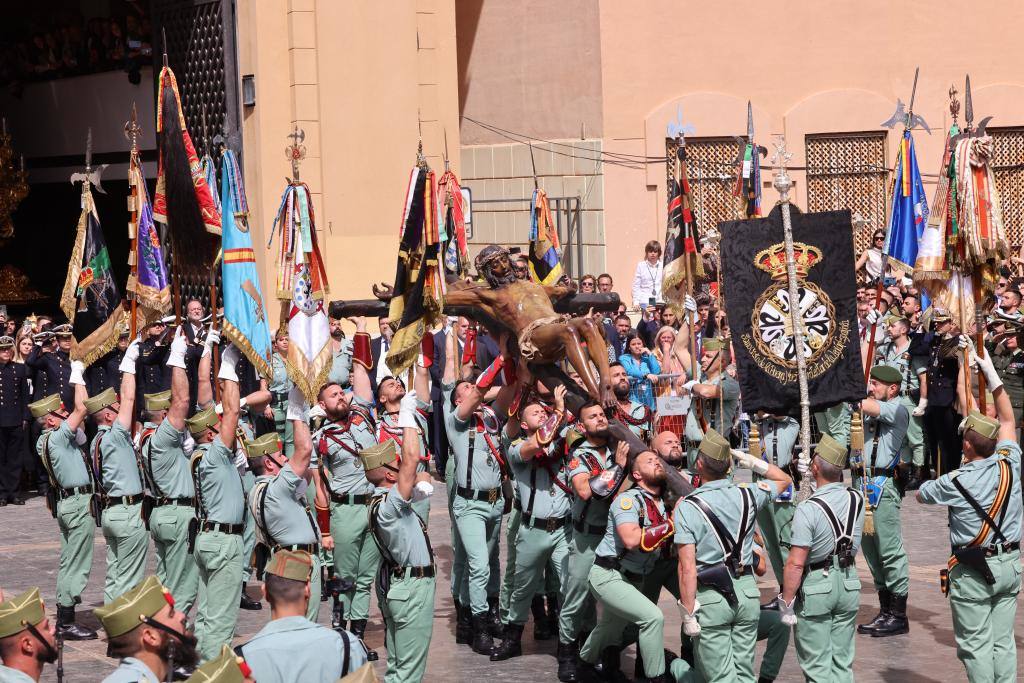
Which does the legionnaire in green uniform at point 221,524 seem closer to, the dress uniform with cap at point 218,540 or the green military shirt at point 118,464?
the dress uniform with cap at point 218,540

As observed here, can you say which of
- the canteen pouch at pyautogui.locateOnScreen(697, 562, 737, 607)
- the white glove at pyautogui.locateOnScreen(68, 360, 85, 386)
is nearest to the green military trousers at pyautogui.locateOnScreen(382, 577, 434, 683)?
the canteen pouch at pyautogui.locateOnScreen(697, 562, 737, 607)

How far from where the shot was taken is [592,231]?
77.2ft

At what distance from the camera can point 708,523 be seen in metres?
8.91

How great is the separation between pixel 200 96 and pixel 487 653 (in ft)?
40.8

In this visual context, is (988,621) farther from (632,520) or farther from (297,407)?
(297,407)

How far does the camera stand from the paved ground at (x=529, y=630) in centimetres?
1059

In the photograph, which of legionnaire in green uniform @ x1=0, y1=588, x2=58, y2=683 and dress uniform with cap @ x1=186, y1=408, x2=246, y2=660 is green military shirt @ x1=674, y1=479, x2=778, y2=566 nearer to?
dress uniform with cap @ x1=186, y1=408, x2=246, y2=660

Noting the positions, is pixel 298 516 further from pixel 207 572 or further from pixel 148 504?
pixel 148 504

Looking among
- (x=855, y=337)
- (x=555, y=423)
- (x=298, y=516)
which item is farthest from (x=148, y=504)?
(x=855, y=337)

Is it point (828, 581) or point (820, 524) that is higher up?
point (820, 524)

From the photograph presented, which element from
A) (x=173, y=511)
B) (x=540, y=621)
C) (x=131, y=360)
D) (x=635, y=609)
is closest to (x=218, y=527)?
(x=173, y=511)

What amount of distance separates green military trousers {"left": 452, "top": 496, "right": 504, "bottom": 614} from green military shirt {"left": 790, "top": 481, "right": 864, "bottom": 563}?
2.85 metres

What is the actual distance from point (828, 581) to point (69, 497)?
6.16 m

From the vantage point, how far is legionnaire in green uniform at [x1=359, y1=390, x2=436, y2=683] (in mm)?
9133
